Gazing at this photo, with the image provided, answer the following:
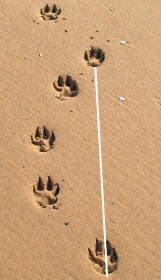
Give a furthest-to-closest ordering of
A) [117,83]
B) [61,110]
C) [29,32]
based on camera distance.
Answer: [29,32] < [117,83] < [61,110]

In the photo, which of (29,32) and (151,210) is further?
(29,32)

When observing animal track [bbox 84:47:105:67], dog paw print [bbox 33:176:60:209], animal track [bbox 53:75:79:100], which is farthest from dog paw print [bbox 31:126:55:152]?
animal track [bbox 84:47:105:67]

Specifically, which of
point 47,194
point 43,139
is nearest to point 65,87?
point 43,139

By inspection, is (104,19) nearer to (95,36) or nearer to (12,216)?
(95,36)

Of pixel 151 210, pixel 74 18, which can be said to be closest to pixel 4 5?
pixel 74 18

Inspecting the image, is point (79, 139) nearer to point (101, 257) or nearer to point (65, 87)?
point (65, 87)
